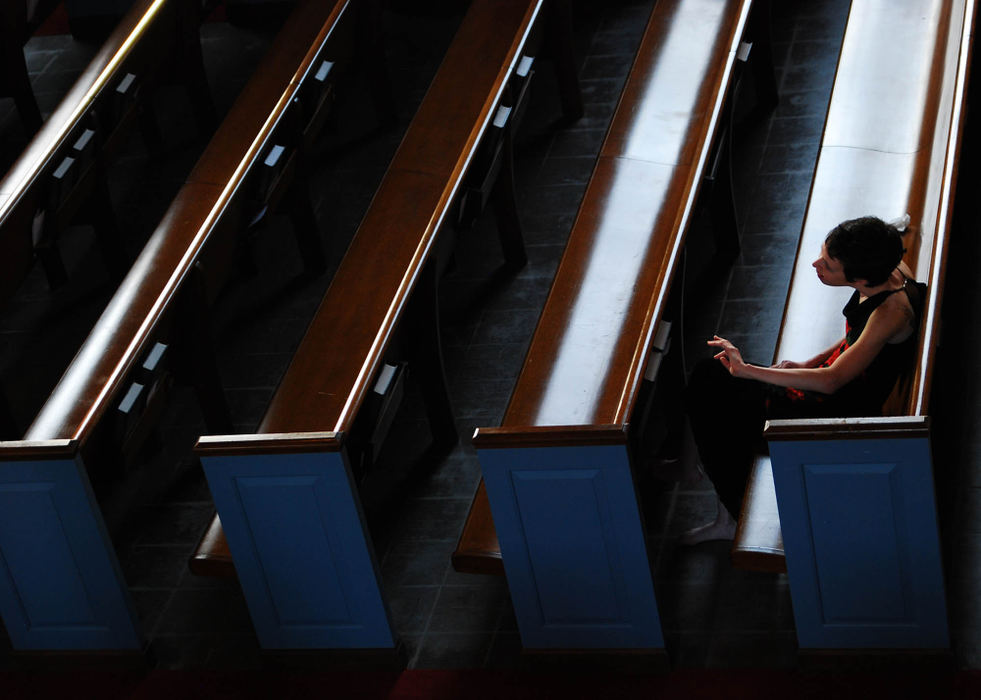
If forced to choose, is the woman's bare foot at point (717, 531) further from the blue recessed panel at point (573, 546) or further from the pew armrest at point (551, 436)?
the pew armrest at point (551, 436)

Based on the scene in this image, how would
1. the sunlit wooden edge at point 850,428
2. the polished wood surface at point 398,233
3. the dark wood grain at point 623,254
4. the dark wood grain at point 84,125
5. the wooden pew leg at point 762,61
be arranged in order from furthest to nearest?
the wooden pew leg at point 762,61 → the dark wood grain at point 84,125 → the polished wood surface at point 398,233 → the dark wood grain at point 623,254 → the sunlit wooden edge at point 850,428

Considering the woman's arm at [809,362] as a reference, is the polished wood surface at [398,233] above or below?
above

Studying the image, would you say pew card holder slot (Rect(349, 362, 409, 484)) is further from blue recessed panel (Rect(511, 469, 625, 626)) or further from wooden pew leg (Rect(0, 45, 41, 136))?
wooden pew leg (Rect(0, 45, 41, 136))

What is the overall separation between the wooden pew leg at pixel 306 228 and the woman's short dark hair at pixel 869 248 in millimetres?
2742

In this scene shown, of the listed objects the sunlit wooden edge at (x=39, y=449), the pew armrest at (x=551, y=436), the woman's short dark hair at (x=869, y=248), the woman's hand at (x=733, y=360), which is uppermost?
the woman's short dark hair at (x=869, y=248)

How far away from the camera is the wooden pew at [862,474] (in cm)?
380

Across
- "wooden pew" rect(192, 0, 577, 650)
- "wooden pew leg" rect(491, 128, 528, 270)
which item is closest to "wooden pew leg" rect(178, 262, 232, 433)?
"wooden pew" rect(192, 0, 577, 650)

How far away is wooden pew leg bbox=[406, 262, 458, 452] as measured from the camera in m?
5.21

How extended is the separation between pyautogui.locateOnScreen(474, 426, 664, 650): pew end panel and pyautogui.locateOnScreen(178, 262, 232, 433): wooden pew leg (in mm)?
1612

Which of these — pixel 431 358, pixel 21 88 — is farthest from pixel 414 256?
pixel 21 88

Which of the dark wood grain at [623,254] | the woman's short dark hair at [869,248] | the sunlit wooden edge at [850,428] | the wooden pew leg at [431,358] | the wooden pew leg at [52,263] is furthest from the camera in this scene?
the wooden pew leg at [52,263]

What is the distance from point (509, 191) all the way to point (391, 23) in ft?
8.43

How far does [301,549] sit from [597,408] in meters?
0.97

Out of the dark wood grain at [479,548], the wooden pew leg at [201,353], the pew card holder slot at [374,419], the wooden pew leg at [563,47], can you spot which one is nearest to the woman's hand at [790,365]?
the dark wood grain at [479,548]
